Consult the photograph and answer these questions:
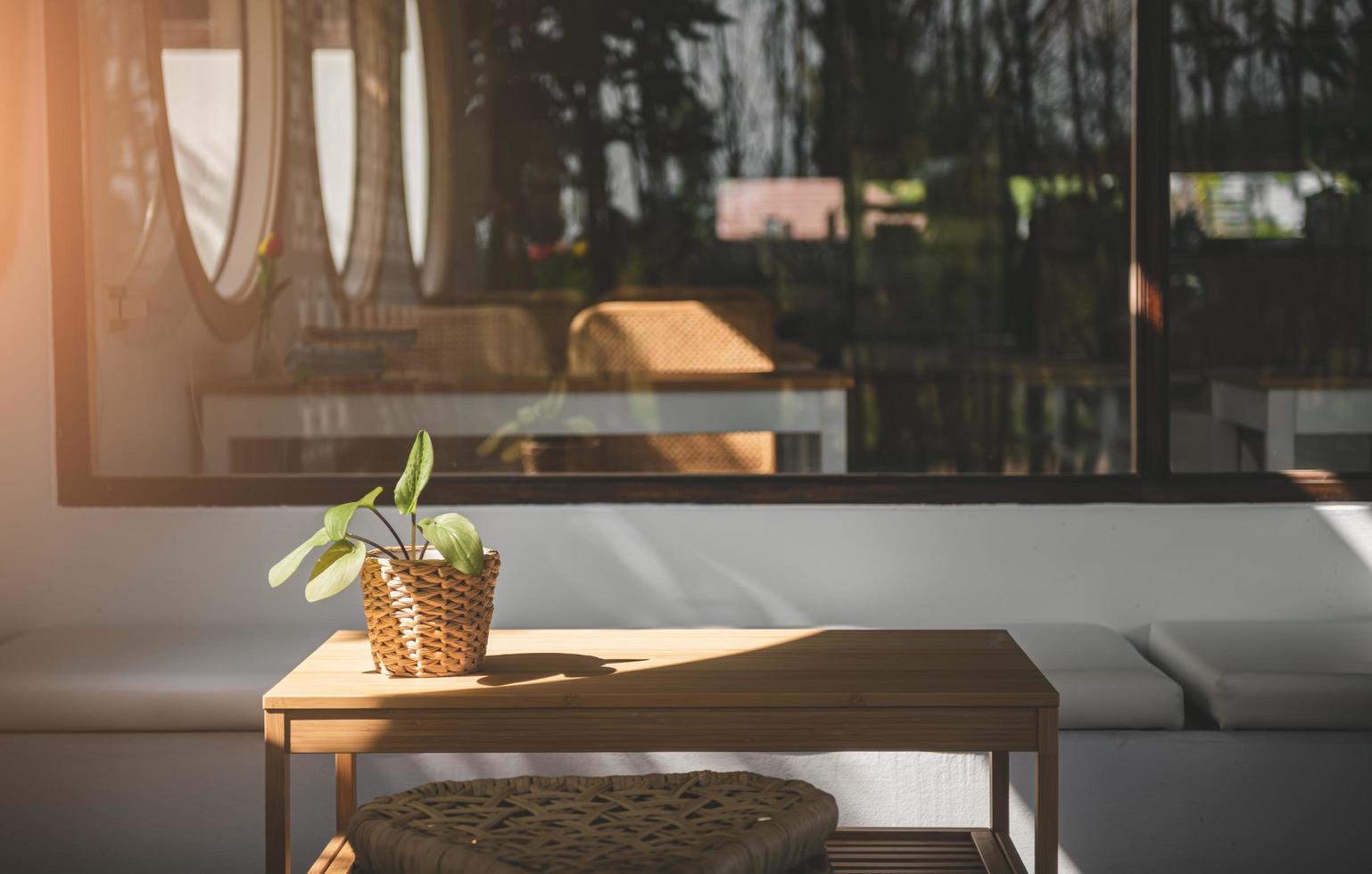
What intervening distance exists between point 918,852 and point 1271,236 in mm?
2564

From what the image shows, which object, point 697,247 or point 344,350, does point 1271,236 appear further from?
point 344,350

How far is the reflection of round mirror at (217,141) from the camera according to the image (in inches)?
132

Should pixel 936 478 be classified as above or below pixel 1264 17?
below

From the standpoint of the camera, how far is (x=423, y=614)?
198cm

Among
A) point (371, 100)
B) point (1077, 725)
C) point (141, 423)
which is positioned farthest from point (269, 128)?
point (1077, 725)

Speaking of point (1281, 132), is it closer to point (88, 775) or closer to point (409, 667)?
point (409, 667)

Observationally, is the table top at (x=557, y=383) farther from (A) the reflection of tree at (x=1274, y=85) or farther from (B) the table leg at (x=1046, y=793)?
(B) the table leg at (x=1046, y=793)

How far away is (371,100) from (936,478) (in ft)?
7.34

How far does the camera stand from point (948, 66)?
5.97 meters

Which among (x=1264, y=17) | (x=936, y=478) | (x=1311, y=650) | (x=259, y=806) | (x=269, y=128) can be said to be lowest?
(x=259, y=806)

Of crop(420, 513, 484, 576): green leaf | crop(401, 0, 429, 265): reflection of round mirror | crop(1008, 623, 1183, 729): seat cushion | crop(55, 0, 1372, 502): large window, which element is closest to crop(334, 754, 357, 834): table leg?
crop(420, 513, 484, 576): green leaf

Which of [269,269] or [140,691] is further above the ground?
[269,269]

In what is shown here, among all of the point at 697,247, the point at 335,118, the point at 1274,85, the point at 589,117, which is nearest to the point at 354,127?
the point at 335,118

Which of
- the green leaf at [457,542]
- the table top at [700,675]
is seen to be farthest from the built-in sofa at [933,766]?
the green leaf at [457,542]
